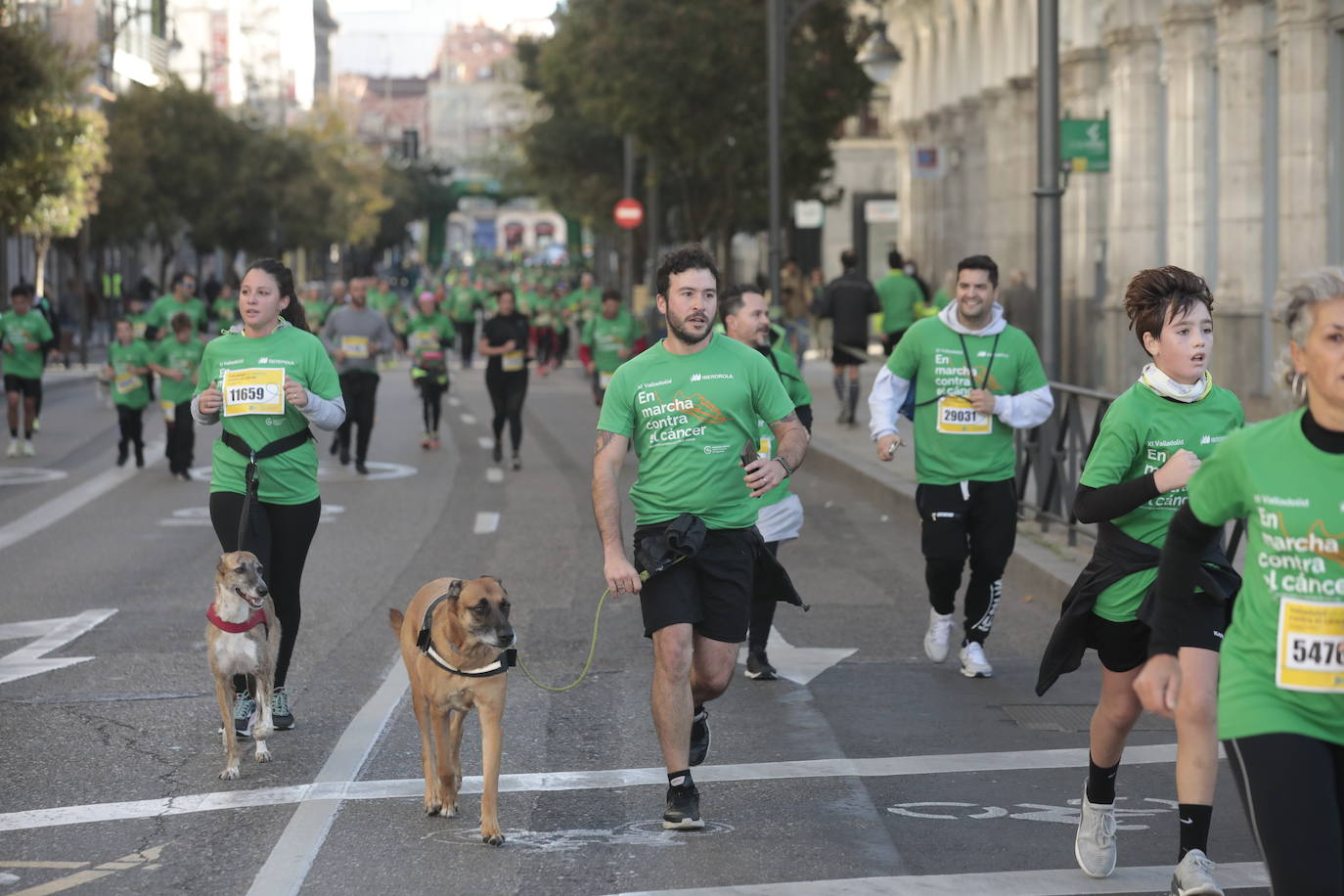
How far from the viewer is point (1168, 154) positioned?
82.1 ft

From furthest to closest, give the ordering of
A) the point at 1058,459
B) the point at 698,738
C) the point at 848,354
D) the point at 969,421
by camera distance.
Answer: the point at 848,354 → the point at 1058,459 → the point at 969,421 → the point at 698,738

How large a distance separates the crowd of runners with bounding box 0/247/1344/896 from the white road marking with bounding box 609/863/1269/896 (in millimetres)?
98

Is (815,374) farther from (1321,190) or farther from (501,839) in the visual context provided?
(501,839)

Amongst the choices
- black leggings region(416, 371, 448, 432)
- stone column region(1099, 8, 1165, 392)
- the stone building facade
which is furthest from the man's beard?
stone column region(1099, 8, 1165, 392)

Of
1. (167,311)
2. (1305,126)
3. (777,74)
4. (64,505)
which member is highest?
→ (777,74)

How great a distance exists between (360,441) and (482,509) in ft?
12.0

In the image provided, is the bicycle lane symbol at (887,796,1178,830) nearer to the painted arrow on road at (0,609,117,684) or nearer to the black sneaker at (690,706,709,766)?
the black sneaker at (690,706,709,766)

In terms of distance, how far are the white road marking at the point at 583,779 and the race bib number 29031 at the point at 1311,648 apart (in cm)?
340

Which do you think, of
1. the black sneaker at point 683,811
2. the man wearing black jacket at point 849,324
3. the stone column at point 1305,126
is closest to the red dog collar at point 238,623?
the black sneaker at point 683,811

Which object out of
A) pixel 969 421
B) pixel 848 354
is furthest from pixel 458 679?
pixel 848 354

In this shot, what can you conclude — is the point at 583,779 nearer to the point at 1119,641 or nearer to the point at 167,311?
the point at 1119,641

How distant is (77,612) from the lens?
11961mm

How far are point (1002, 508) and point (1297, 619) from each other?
5.25 m

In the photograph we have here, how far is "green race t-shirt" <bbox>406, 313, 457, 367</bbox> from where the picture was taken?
77.7ft
